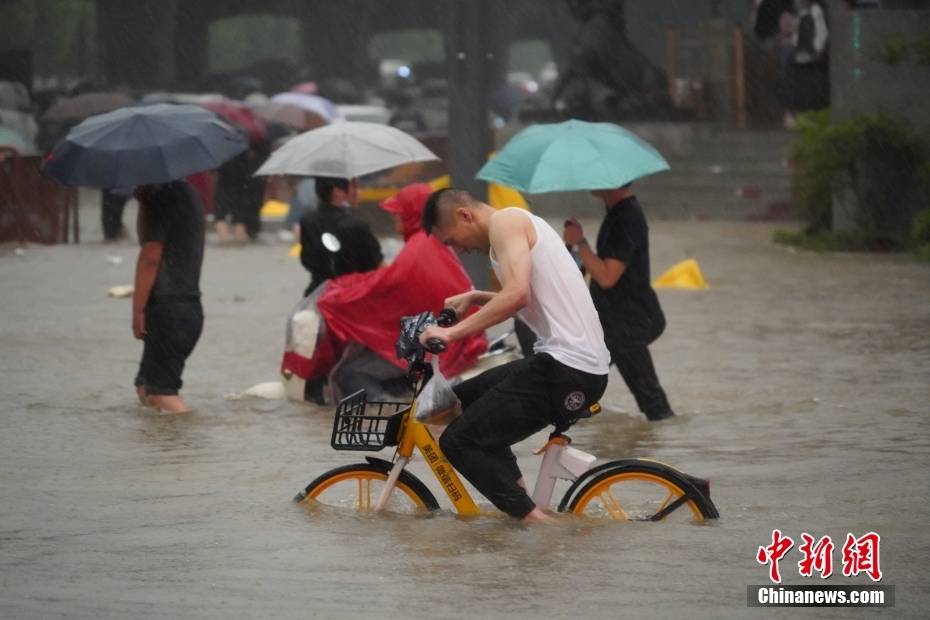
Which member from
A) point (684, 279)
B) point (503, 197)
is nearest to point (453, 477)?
point (503, 197)

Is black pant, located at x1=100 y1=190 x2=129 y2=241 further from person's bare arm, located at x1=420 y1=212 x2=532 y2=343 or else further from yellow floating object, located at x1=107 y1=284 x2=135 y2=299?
person's bare arm, located at x1=420 y1=212 x2=532 y2=343

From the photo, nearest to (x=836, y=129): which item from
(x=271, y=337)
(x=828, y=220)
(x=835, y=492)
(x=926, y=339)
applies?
(x=828, y=220)

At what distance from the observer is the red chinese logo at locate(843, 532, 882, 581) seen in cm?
662

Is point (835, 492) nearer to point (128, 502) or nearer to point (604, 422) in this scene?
point (604, 422)

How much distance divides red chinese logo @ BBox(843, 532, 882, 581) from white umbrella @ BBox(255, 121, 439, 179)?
4579 mm

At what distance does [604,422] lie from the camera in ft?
34.3

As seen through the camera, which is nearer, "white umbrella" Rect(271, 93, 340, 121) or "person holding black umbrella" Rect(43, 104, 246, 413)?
"person holding black umbrella" Rect(43, 104, 246, 413)

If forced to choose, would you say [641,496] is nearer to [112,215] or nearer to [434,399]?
[434,399]

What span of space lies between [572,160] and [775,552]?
3.27 meters

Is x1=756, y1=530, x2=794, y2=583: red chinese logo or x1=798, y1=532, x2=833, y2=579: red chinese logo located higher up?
x1=798, y1=532, x2=833, y2=579: red chinese logo

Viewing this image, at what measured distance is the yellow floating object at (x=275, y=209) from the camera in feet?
86.6

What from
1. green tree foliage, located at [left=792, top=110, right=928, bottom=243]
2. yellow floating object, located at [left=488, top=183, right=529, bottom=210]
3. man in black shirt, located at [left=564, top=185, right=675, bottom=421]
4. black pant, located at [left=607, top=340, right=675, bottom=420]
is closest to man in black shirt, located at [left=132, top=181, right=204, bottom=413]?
man in black shirt, located at [left=564, top=185, right=675, bottom=421]

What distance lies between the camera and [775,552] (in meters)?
6.97

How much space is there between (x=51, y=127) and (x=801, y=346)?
17.3 meters
